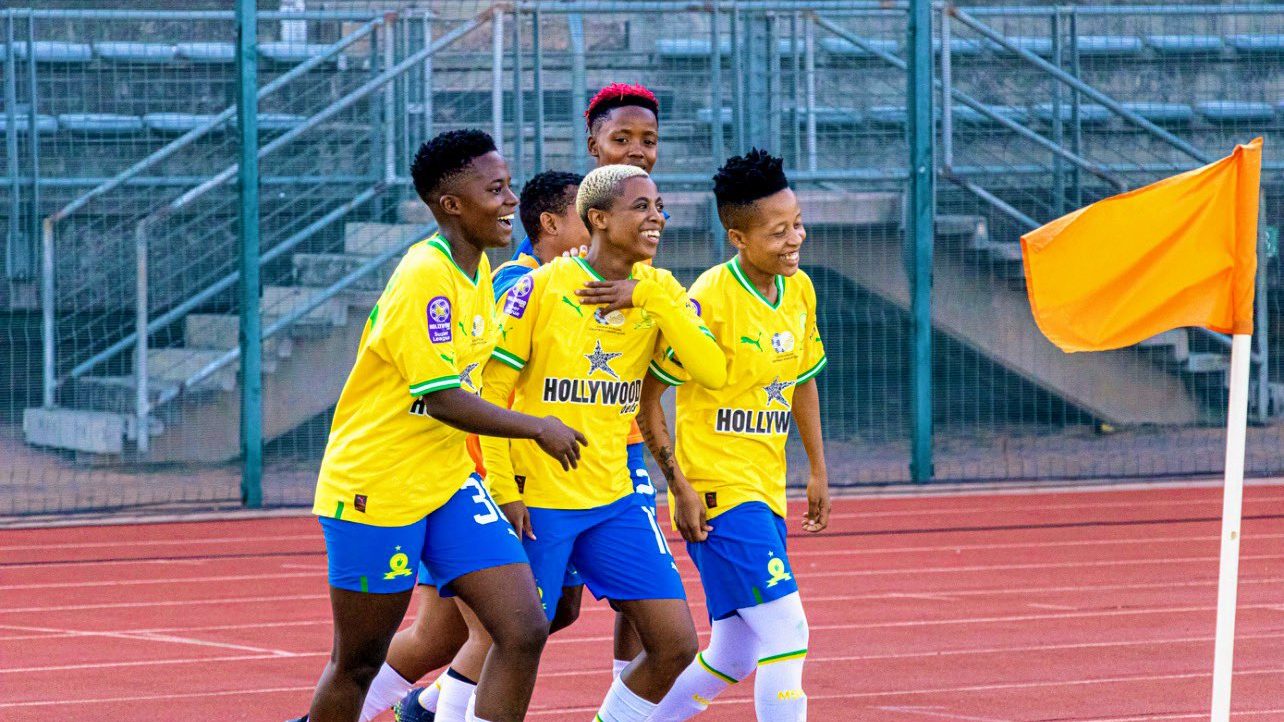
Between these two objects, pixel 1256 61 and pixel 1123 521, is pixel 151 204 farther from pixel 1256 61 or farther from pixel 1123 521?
pixel 1256 61

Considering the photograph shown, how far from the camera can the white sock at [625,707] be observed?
479 cm

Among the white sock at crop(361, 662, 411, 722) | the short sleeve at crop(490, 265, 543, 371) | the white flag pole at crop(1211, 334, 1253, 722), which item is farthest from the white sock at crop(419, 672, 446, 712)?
the white flag pole at crop(1211, 334, 1253, 722)

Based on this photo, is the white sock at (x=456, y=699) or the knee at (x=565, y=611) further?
the knee at (x=565, y=611)

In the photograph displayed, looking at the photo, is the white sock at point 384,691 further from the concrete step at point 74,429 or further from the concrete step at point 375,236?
the concrete step at point 375,236

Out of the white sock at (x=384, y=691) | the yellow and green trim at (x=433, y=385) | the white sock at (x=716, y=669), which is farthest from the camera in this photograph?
the white sock at (x=384, y=691)

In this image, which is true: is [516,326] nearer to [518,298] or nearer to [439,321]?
[518,298]

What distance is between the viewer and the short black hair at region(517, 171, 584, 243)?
17.6ft

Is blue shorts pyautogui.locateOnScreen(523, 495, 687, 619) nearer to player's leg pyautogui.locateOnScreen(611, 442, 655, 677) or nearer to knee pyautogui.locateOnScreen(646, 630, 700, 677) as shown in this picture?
knee pyautogui.locateOnScreen(646, 630, 700, 677)

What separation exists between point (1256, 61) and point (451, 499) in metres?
10.4

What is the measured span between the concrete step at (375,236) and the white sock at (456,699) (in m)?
8.23

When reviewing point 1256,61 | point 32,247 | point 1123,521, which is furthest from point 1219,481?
point 32,247

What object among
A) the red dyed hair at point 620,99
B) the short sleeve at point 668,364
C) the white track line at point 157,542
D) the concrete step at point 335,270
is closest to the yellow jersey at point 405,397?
the short sleeve at point 668,364

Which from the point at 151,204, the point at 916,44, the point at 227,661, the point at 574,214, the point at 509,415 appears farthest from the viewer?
the point at 151,204

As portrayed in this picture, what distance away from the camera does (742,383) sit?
4.91m
